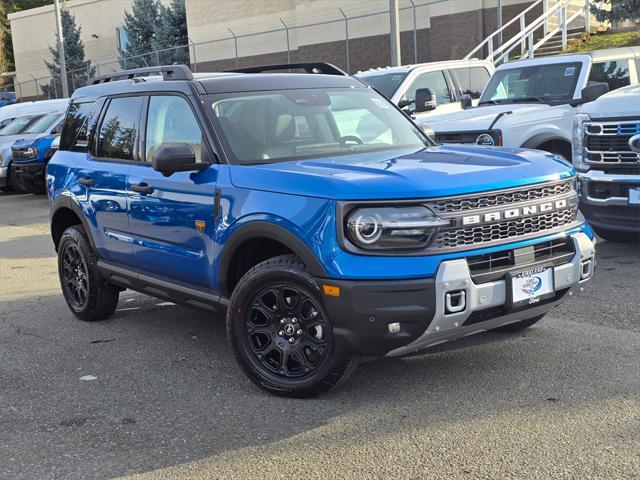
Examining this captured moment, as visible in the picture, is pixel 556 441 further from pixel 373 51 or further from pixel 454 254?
pixel 373 51

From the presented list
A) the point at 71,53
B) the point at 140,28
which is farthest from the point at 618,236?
the point at 71,53

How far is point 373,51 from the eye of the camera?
30469 millimetres

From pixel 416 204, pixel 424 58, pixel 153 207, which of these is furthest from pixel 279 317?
pixel 424 58

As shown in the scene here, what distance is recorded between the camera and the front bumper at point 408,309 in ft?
13.5

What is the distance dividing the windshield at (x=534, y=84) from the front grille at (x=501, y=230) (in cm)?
591

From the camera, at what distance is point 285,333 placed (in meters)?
4.66

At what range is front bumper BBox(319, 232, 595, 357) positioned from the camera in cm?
410

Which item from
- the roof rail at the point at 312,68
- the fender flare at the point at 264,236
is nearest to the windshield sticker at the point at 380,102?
the roof rail at the point at 312,68

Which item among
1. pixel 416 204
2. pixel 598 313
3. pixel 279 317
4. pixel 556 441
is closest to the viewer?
pixel 556 441

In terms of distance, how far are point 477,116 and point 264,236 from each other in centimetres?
639

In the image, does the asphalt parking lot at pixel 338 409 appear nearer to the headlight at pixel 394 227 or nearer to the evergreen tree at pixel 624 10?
the headlight at pixel 394 227

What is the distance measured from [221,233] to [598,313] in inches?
118

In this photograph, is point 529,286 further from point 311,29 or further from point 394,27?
point 311,29

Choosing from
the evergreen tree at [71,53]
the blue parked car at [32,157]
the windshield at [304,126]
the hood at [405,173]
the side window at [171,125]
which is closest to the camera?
the hood at [405,173]
